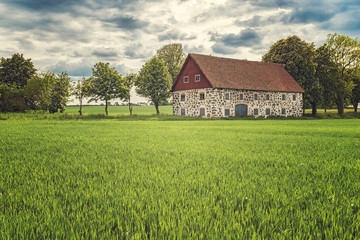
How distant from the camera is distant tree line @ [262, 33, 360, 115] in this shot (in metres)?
45.7

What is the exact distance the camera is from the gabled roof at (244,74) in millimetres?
38094

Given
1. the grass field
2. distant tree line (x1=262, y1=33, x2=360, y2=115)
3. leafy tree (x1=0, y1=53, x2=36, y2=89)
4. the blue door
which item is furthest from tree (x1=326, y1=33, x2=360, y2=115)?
leafy tree (x1=0, y1=53, x2=36, y2=89)

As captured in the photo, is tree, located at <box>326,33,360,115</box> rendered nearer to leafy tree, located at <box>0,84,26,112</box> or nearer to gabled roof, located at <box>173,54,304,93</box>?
gabled roof, located at <box>173,54,304,93</box>

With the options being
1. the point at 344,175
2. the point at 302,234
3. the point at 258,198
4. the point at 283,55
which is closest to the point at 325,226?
the point at 302,234

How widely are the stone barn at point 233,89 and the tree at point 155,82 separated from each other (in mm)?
6126

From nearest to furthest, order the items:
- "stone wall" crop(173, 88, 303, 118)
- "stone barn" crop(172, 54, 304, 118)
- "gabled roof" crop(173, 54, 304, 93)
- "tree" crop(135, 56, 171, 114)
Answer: "stone wall" crop(173, 88, 303, 118) → "stone barn" crop(172, 54, 304, 118) → "gabled roof" crop(173, 54, 304, 93) → "tree" crop(135, 56, 171, 114)

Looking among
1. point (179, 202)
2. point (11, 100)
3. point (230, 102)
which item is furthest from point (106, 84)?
point (179, 202)

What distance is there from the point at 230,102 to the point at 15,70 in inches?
1808

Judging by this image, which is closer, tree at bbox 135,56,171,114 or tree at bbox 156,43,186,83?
tree at bbox 135,56,171,114

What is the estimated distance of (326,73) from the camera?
46188 mm

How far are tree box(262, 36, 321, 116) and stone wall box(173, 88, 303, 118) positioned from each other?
2896 mm

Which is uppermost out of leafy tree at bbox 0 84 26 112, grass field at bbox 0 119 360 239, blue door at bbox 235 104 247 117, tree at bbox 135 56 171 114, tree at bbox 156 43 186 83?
tree at bbox 156 43 186 83

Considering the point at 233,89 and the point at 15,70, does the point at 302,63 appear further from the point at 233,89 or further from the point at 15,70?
the point at 15,70

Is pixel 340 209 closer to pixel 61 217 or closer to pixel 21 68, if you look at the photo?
pixel 61 217
